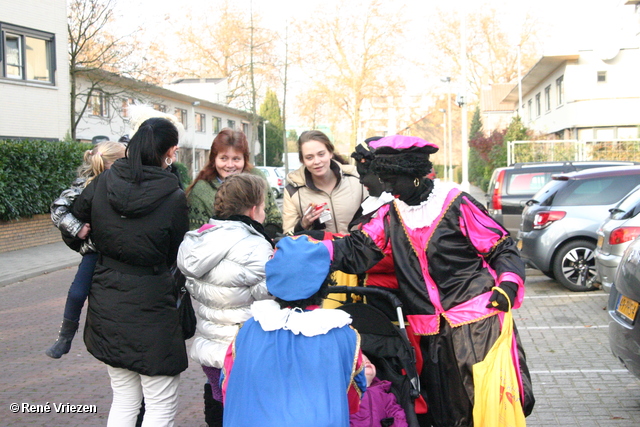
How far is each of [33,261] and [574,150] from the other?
20.0 m

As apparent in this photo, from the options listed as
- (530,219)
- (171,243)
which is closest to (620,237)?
(530,219)

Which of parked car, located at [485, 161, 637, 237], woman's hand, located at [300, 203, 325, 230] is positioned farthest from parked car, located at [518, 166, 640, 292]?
woman's hand, located at [300, 203, 325, 230]

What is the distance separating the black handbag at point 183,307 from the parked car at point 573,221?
26.5 ft

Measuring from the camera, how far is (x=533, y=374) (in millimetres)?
6121

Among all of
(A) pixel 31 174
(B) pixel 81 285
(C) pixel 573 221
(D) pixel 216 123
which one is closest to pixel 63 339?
(B) pixel 81 285

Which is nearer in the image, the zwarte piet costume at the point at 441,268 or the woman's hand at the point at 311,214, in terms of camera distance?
the zwarte piet costume at the point at 441,268

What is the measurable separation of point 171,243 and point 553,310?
696 centimetres

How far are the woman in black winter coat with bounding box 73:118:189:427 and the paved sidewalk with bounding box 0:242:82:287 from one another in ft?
31.5

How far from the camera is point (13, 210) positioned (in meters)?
16.1

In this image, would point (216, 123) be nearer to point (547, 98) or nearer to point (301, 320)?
point (547, 98)

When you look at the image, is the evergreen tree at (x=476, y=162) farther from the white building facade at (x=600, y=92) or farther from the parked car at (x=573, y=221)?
the parked car at (x=573, y=221)

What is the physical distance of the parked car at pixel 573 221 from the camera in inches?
413

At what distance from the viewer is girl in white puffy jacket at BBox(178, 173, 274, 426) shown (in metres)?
3.31

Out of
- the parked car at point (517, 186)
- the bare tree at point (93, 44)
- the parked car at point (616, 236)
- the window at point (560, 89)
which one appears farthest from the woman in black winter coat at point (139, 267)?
the window at point (560, 89)
